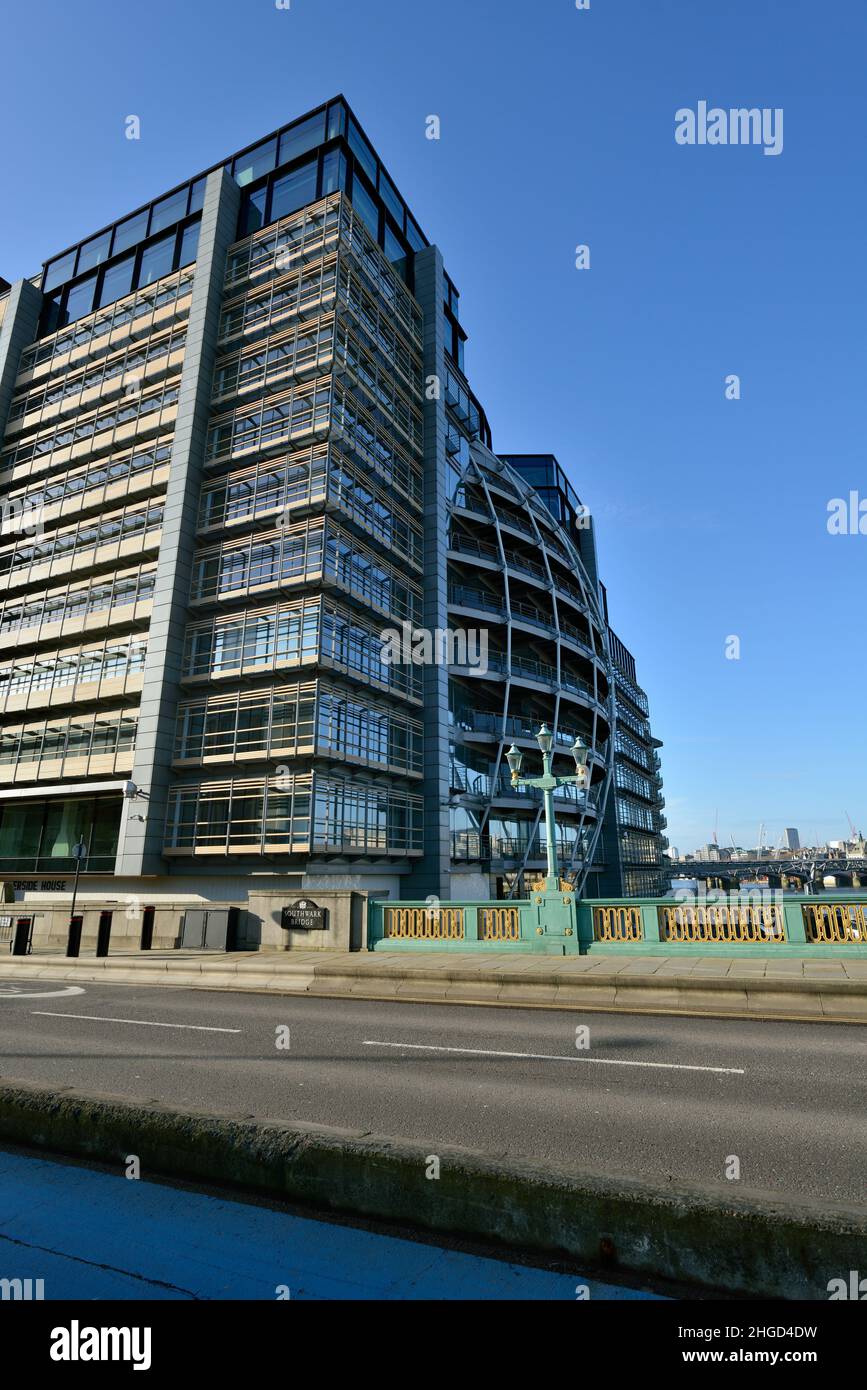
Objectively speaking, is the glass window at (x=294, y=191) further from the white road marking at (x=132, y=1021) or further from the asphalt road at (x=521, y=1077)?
the asphalt road at (x=521, y=1077)

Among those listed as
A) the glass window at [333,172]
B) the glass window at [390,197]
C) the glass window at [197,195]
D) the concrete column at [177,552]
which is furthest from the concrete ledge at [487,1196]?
the glass window at [197,195]

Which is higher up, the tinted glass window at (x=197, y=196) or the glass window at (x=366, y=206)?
the tinted glass window at (x=197, y=196)

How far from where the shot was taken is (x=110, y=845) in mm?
32344

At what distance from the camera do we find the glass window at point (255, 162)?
38.8 metres

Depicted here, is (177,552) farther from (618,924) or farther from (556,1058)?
(556,1058)

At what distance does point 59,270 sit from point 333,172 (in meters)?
24.4

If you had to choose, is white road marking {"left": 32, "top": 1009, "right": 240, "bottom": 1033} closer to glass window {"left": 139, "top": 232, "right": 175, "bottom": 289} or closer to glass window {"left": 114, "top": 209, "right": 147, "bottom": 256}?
glass window {"left": 139, "top": 232, "right": 175, "bottom": 289}

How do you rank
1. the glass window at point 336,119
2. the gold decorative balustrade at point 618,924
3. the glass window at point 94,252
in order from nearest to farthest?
the gold decorative balustrade at point 618,924
the glass window at point 336,119
the glass window at point 94,252

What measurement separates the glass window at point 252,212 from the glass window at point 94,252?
39.1ft

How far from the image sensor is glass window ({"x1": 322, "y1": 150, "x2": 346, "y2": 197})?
1383 inches

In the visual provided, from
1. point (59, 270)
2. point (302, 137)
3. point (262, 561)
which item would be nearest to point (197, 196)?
point (302, 137)

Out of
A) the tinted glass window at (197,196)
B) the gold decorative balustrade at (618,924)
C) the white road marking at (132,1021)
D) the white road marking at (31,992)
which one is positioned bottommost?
the white road marking at (31,992)
